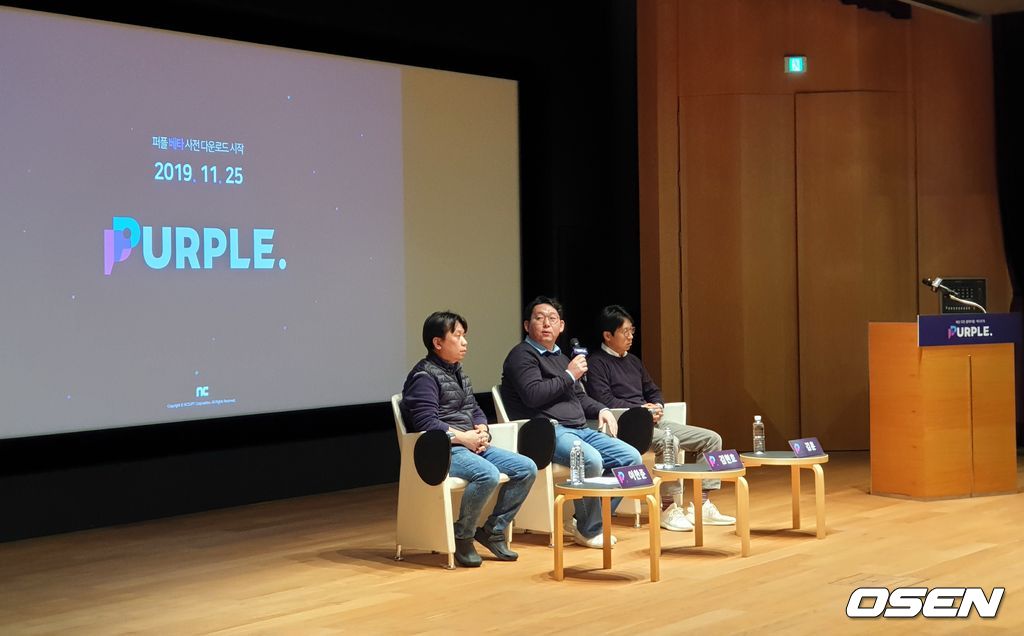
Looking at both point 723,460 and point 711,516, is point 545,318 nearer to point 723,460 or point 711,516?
point 723,460

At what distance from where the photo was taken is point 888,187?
31.6 ft

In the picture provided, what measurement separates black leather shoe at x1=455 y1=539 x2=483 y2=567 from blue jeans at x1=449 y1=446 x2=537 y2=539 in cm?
3

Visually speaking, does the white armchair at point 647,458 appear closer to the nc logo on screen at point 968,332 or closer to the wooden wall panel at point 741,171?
the nc logo on screen at point 968,332

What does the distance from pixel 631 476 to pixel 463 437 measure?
2.81 ft

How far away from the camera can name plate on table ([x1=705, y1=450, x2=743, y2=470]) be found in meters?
5.71

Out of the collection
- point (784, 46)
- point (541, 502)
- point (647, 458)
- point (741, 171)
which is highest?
point (784, 46)

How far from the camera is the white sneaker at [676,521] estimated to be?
21.0ft

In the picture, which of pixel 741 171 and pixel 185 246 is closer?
pixel 185 246

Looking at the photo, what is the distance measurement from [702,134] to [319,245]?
328cm

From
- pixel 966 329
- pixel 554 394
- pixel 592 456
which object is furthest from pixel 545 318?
pixel 966 329

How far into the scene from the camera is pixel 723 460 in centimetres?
574

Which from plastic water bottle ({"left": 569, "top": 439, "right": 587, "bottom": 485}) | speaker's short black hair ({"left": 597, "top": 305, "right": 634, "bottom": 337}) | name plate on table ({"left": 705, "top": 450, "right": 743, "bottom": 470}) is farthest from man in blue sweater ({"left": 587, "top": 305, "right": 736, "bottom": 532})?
plastic water bottle ({"left": 569, "top": 439, "right": 587, "bottom": 485})

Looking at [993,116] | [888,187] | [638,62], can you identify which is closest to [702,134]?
[638,62]

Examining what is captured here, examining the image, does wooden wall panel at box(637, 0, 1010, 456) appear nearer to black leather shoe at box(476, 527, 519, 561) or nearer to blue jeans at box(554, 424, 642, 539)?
blue jeans at box(554, 424, 642, 539)
